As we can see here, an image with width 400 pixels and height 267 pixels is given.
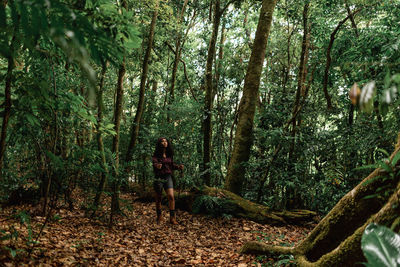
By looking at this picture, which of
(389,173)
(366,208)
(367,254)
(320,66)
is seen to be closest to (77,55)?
(367,254)

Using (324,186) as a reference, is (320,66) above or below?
above

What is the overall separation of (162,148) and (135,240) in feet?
8.06

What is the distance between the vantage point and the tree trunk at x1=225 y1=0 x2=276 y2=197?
25.1 ft

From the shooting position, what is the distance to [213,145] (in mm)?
10922

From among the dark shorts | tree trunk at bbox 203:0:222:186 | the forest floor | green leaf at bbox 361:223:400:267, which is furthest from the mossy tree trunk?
tree trunk at bbox 203:0:222:186

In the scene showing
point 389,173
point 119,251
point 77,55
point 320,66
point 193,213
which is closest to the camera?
point 77,55

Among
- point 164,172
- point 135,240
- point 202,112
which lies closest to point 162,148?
point 164,172

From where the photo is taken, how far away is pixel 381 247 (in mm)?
1362

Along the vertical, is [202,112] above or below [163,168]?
above

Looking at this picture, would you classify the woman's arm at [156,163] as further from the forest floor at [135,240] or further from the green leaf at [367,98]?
the green leaf at [367,98]

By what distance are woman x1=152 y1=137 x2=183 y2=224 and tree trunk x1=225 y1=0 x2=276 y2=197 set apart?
195 cm

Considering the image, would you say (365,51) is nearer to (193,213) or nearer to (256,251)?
(256,251)

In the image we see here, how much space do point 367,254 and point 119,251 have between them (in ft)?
11.8

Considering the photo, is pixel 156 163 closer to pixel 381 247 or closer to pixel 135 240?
pixel 135 240
